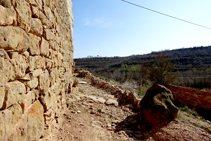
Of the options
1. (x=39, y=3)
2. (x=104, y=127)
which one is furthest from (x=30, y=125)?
(x=104, y=127)

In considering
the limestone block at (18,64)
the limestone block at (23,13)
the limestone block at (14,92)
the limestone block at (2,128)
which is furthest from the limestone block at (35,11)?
the limestone block at (2,128)

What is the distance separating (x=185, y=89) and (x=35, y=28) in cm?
885

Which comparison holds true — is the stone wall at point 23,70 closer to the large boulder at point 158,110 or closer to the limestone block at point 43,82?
the limestone block at point 43,82

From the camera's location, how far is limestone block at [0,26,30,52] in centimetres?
118

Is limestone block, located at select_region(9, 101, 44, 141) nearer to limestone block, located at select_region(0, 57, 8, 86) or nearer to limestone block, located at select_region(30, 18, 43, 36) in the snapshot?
limestone block, located at select_region(0, 57, 8, 86)

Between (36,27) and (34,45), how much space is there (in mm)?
268

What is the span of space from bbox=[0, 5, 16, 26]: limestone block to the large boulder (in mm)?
3948

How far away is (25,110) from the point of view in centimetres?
159

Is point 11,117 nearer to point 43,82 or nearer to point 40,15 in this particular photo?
point 43,82

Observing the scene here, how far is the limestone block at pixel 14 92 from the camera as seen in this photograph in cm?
123

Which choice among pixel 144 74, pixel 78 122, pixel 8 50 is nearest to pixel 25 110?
pixel 8 50

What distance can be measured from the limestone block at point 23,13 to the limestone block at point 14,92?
666 millimetres

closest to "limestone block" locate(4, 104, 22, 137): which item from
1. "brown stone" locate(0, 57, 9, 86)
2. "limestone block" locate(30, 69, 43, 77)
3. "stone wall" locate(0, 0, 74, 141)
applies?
"stone wall" locate(0, 0, 74, 141)

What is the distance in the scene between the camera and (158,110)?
13.0 ft
